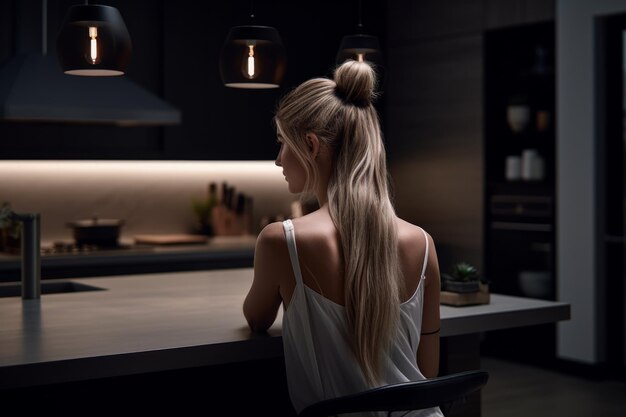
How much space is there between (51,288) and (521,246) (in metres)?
3.28

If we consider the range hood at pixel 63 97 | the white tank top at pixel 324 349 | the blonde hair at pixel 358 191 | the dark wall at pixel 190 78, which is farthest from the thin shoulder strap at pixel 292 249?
the dark wall at pixel 190 78

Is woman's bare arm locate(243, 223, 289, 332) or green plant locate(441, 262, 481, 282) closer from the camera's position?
woman's bare arm locate(243, 223, 289, 332)

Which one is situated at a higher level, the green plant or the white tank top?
the green plant

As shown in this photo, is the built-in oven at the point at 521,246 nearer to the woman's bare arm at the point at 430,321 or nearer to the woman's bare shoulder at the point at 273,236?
the woman's bare arm at the point at 430,321

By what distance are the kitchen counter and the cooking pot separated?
100 millimetres

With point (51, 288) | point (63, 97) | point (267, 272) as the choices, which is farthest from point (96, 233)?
point (267, 272)

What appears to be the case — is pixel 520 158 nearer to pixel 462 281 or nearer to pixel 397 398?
pixel 462 281

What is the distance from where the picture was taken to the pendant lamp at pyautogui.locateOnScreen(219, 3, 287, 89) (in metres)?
2.83

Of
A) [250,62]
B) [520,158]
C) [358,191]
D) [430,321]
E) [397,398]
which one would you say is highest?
[250,62]

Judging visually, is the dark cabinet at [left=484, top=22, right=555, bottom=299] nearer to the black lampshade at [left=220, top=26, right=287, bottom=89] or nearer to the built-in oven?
the built-in oven

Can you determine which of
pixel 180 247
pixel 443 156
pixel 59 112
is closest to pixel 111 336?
pixel 59 112

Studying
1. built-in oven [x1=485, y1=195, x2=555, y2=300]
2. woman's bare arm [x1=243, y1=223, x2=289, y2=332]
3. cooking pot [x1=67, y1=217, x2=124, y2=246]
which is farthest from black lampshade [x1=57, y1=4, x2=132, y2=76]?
built-in oven [x1=485, y1=195, x2=555, y2=300]

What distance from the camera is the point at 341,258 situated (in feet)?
6.71

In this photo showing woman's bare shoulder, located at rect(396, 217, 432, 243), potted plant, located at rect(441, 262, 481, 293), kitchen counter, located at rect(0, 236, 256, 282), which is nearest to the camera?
woman's bare shoulder, located at rect(396, 217, 432, 243)
